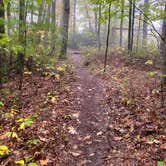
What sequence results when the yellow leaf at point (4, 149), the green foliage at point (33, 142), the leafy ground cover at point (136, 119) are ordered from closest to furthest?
the yellow leaf at point (4, 149) → the leafy ground cover at point (136, 119) → the green foliage at point (33, 142)

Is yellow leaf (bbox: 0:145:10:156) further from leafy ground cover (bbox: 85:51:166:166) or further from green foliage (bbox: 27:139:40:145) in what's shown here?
leafy ground cover (bbox: 85:51:166:166)

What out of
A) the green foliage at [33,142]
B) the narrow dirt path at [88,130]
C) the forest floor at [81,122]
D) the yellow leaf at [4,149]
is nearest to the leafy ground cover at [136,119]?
the forest floor at [81,122]

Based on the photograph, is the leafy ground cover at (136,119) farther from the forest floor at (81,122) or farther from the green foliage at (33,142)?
the green foliage at (33,142)

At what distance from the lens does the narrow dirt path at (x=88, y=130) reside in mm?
4706

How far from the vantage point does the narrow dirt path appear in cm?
471

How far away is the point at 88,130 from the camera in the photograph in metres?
5.83

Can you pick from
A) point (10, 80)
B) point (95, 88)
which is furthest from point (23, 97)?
point (95, 88)

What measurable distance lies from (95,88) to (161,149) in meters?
4.84

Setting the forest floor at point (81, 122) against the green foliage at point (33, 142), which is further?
the green foliage at point (33, 142)

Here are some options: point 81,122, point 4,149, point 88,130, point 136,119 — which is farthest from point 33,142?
point 136,119

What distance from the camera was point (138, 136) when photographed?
527 cm

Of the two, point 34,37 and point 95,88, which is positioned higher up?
point 34,37

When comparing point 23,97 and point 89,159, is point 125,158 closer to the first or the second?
point 89,159

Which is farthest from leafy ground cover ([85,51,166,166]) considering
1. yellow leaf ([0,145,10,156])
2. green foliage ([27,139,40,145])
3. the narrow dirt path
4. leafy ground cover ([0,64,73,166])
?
yellow leaf ([0,145,10,156])
